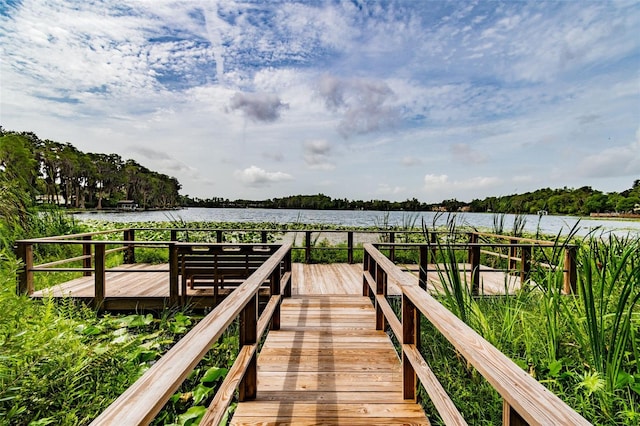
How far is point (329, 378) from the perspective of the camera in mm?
2225

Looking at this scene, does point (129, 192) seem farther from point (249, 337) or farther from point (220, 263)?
point (249, 337)

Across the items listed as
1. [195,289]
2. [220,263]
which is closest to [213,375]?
[220,263]

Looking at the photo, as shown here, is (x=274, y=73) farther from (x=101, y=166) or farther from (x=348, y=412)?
(x=101, y=166)

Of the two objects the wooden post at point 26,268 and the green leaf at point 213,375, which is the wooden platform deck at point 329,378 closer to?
the green leaf at point 213,375

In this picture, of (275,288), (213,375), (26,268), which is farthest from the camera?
(26,268)

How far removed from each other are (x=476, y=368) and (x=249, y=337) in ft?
4.07

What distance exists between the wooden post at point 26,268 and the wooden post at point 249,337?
382 cm

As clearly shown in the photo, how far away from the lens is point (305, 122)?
1139 cm

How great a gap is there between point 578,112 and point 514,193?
8.86 metres

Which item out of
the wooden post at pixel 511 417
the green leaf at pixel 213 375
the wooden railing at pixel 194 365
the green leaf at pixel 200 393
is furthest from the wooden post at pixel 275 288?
the wooden post at pixel 511 417

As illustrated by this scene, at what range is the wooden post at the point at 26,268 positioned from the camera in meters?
4.09

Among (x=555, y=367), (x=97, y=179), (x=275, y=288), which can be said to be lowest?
(x=555, y=367)

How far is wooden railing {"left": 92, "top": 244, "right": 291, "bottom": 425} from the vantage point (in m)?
0.64

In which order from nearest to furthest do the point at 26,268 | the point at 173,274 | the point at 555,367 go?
the point at 555,367, the point at 26,268, the point at 173,274
